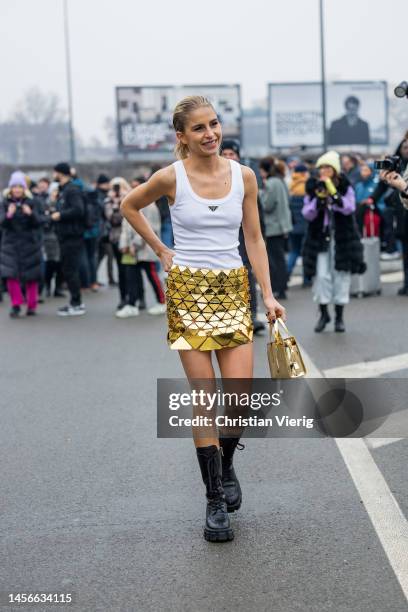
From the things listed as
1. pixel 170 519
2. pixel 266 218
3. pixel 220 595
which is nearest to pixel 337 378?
pixel 170 519

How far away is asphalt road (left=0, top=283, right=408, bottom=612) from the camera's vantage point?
3.97 meters

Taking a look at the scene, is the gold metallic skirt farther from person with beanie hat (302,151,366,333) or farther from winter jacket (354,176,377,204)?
winter jacket (354,176,377,204)

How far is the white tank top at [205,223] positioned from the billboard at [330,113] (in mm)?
43601

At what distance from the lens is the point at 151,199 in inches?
190

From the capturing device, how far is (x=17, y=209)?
13922 mm

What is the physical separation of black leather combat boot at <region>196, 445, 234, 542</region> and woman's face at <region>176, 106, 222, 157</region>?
1.27m

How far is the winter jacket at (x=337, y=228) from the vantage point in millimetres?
10562

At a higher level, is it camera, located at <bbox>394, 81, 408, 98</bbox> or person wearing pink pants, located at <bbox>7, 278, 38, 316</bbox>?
camera, located at <bbox>394, 81, 408, 98</bbox>

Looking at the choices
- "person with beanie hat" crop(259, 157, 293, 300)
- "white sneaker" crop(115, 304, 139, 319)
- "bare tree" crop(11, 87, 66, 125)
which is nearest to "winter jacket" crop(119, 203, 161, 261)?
"white sneaker" crop(115, 304, 139, 319)

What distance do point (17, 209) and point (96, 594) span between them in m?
10.4

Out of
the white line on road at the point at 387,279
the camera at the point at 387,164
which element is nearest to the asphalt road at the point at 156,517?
the camera at the point at 387,164

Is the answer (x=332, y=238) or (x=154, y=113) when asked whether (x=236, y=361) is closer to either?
(x=332, y=238)

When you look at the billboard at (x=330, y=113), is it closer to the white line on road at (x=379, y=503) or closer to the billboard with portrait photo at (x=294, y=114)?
the billboard with portrait photo at (x=294, y=114)

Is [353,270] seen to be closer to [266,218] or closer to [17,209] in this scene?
[266,218]
